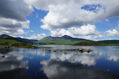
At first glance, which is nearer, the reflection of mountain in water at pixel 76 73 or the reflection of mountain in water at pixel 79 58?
the reflection of mountain in water at pixel 76 73

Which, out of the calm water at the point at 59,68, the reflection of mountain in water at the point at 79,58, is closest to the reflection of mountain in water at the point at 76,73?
the calm water at the point at 59,68

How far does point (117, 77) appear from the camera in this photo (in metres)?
23.1

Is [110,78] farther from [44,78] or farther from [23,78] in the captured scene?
[23,78]

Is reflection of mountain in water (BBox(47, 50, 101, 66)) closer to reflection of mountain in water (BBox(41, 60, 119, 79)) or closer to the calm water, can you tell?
the calm water

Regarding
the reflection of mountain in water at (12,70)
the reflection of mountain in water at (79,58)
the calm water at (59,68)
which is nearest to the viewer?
the reflection of mountain in water at (12,70)

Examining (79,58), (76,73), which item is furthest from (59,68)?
(79,58)

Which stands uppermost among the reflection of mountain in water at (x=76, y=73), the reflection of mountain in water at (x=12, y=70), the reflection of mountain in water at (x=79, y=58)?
the reflection of mountain in water at (x=12, y=70)

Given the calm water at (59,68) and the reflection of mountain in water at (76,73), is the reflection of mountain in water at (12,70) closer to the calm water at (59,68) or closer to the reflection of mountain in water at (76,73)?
the calm water at (59,68)

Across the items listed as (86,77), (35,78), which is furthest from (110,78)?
(35,78)

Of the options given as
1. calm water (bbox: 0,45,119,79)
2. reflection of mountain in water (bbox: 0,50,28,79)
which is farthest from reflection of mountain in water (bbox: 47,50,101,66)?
reflection of mountain in water (bbox: 0,50,28,79)

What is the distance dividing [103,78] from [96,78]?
2.04m

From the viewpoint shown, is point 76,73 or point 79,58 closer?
point 76,73

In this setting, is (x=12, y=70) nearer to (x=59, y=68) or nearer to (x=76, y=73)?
(x=59, y=68)

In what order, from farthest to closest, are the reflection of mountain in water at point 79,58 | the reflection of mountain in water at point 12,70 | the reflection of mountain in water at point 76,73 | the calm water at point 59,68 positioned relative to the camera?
the reflection of mountain in water at point 79,58 < the calm water at point 59,68 < the reflection of mountain in water at point 12,70 < the reflection of mountain in water at point 76,73
